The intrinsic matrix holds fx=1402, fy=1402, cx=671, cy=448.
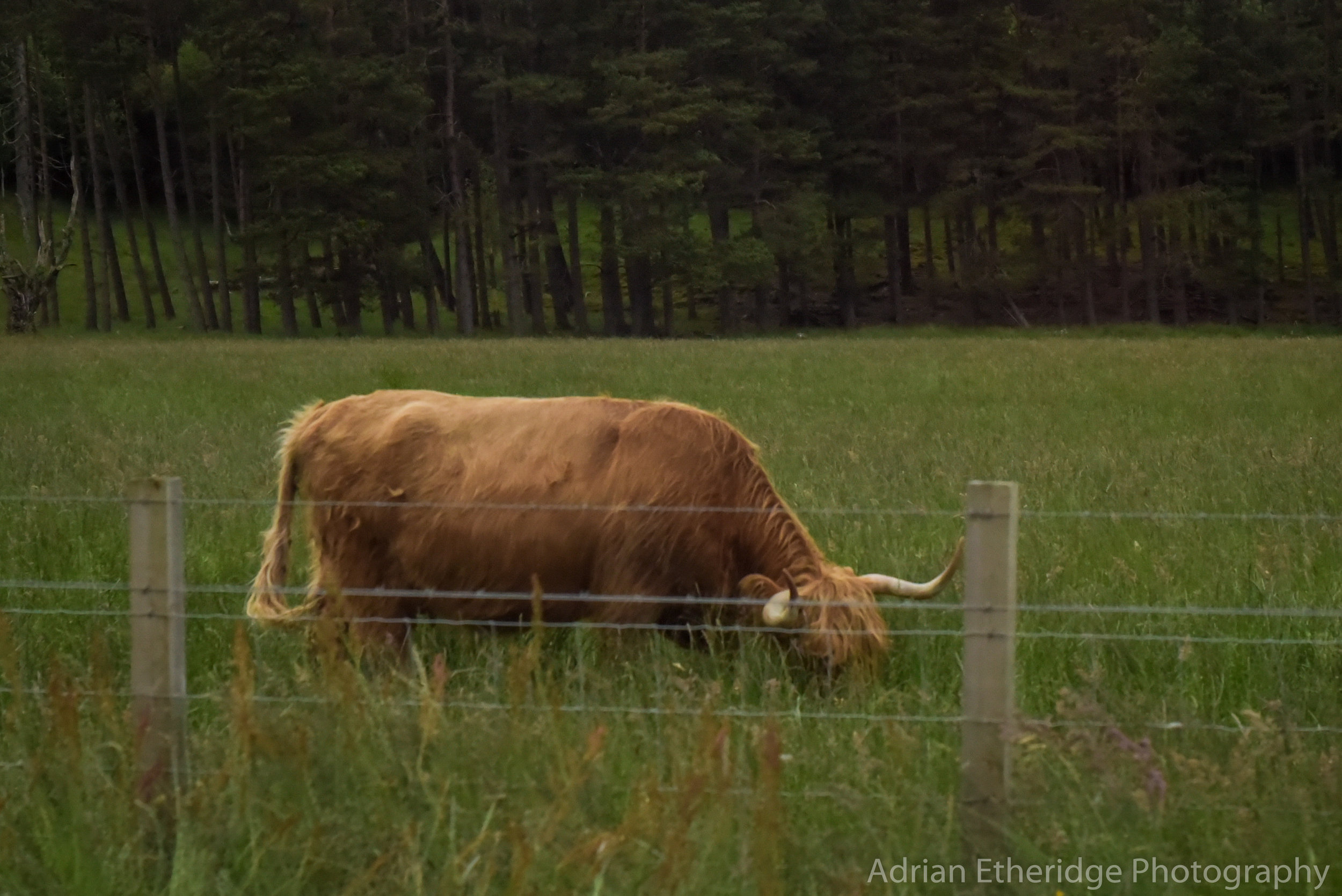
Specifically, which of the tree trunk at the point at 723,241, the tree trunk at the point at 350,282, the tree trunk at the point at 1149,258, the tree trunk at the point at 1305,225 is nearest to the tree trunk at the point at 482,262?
the tree trunk at the point at 350,282

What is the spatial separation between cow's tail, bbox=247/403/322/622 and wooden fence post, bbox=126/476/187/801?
1.89 m

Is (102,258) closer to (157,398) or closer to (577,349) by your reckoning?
(577,349)

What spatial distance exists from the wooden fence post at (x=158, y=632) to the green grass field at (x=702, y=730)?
0.10m

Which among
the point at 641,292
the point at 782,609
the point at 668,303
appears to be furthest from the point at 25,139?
the point at 782,609

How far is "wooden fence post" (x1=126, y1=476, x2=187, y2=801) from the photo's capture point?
387cm

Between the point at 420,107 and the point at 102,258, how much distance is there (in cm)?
→ 1310

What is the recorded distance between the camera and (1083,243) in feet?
173

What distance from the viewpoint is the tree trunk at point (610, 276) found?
4862cm

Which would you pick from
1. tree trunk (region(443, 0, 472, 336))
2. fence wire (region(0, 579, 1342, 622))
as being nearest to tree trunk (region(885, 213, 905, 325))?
tree trunk (region(443, 0, 472, 336))

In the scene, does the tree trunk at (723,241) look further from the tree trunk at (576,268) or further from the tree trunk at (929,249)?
the tree trunk at (929,249)

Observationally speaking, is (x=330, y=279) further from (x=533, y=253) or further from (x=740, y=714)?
(x=740, y=714)

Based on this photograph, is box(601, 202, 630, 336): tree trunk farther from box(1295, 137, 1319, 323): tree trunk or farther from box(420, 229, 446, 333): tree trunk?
box(1295, 137, 1319, 323): tree trunk

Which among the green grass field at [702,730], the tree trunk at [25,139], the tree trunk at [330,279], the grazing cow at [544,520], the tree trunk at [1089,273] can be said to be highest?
the tree trunk at [25,139]

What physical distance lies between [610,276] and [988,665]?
45885 millimetres
